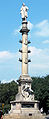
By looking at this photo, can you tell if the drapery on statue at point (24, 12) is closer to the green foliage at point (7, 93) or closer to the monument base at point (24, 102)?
the monument base at point (24, 102)

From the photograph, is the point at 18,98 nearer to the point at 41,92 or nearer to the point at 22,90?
the point at 22,90

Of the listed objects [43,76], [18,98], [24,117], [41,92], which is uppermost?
[43,76]

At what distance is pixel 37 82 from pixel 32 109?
1110 inches

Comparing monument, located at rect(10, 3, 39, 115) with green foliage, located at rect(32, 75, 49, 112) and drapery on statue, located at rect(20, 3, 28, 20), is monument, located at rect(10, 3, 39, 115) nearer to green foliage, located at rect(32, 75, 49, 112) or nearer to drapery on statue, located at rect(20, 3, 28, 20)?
drapery on statue, located at rect(20, 3, 28, 20)

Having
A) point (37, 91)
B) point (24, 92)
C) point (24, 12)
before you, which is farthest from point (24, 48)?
point (37, 91)

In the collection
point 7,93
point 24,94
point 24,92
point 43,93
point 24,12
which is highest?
point 24,12

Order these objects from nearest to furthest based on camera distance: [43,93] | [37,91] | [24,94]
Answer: [24,94] < [43,93] < [37,91]

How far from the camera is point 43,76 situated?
8019 cm

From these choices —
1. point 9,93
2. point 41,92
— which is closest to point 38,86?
point 41,92

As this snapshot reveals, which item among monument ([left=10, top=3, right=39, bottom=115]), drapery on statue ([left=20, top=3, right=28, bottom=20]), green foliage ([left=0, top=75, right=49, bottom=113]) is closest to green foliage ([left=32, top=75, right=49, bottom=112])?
green foliage ([left=0, top=75, right=49, bottom=113])

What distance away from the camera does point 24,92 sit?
50781 millimetres

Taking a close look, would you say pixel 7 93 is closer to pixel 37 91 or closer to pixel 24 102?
pixel 37 91

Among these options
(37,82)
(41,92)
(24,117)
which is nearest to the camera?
(24,117)

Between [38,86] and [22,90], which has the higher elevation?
[38,86]
